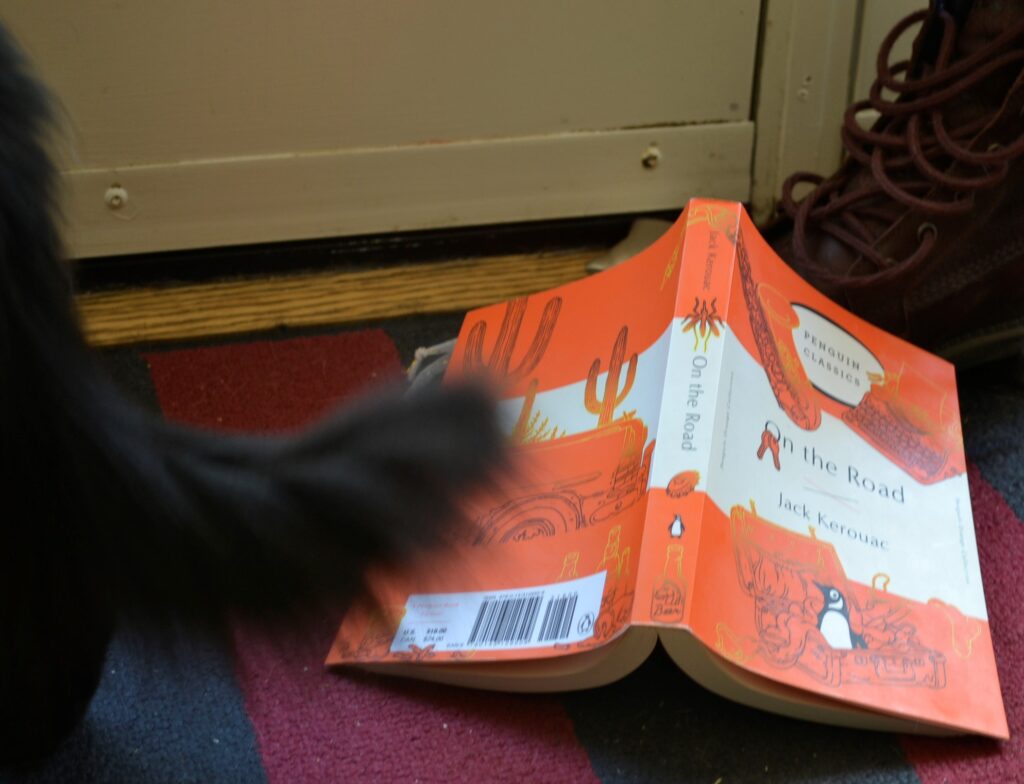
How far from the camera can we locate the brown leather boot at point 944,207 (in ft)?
2.27

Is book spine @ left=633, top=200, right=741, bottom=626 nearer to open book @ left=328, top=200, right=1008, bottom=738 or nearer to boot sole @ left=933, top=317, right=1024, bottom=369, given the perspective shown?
open book @ left=328, top=200, right=1008, bottom=738

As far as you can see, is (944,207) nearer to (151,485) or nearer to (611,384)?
(611,384)

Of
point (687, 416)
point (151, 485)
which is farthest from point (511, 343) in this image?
point (151, 485)

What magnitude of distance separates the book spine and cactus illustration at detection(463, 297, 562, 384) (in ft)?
0.35

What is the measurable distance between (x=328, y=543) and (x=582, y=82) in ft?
2.05

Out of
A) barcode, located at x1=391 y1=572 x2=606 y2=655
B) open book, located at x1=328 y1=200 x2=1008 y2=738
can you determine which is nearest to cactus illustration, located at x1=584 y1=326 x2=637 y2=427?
open book, located at x1=328 y1=200 x2=1008 y2=738

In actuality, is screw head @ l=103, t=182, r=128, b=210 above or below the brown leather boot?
below

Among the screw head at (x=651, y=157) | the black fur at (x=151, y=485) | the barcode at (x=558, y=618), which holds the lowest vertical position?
the screw head at (x=651, y=157)

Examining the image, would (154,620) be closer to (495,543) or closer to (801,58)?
(495,543)

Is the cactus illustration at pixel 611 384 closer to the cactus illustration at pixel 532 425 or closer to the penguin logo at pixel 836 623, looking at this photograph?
the cactus illustration at pixel 532 425

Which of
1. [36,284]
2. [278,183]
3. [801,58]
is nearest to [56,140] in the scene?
[36,284]

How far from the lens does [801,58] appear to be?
0.90 m

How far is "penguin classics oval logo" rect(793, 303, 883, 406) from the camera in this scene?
640 mm

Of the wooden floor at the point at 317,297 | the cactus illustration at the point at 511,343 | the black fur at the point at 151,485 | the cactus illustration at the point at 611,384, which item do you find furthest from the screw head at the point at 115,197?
the black fur at the point at 151,485
